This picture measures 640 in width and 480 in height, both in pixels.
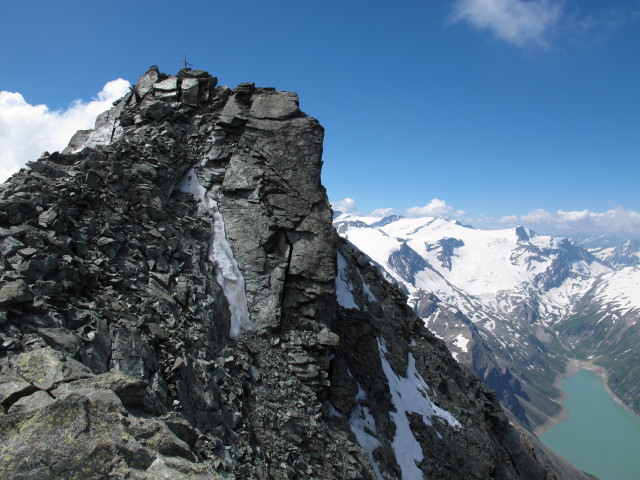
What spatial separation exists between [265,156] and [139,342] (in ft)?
65.3

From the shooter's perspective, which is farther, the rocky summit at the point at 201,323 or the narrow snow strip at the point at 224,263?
the narrow snow strip at the point at 224,263

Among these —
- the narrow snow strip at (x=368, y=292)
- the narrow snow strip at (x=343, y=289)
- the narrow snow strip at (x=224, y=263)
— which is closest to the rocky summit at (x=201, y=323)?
the narrow snow strip at (x=224, y=263)

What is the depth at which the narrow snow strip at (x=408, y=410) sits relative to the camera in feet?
104

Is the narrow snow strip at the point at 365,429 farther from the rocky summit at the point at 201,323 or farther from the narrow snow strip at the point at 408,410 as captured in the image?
the narrow snow strip at the point at 408,410

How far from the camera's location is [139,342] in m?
17.4

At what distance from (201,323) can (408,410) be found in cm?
2367

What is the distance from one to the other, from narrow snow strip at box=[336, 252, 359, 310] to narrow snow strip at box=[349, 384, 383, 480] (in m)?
9.16

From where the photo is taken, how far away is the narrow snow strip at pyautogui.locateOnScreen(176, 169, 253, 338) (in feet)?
89.4

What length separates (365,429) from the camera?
29.4m

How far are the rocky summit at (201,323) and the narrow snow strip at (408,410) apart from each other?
204 mm

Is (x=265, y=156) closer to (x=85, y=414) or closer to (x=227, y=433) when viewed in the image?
(x=227, y=433)

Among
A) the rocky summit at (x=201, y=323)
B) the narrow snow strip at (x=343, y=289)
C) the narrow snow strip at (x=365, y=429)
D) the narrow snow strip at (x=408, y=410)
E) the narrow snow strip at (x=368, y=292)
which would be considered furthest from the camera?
the narrow snow strip at (x=368, y=292)

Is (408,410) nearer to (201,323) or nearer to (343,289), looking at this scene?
(343,289)

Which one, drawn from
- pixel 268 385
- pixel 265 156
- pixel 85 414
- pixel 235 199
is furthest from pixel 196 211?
pixel 85 414
